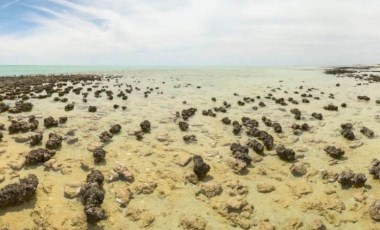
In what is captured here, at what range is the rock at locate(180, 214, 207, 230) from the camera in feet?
29.6

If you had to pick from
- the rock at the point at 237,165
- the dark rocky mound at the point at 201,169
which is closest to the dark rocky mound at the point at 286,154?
the rock at the point at 237,165

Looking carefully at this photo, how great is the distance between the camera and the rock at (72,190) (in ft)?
32.0

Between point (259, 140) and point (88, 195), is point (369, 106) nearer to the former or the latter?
point (259, 140)

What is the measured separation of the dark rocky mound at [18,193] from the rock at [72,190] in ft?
2.66

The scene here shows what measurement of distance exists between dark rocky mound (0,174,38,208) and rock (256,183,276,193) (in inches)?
252

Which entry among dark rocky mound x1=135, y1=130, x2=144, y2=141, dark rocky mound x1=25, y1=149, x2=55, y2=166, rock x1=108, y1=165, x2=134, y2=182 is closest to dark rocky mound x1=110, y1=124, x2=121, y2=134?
dark rocky mound x1=135, y1=130, x2=144, y2=141

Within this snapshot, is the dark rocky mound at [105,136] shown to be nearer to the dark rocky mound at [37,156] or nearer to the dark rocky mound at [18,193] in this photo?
the dark rocky mound at [37,156]

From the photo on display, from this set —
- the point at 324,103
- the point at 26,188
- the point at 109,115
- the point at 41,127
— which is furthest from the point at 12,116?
the point at 324,103

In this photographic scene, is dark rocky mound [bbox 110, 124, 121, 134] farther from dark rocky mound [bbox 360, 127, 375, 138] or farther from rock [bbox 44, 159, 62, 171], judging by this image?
dark rocky mound [bbox 360, 127, 375, 138]

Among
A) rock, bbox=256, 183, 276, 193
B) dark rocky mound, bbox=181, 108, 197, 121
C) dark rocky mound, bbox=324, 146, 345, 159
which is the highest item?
dark rocky mound, bbox=181, 108, 197, 121

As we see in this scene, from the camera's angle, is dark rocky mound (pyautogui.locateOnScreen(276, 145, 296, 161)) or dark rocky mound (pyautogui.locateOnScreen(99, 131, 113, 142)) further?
dark rocky mound (pyautogui.locateOnScreen(99, 131, 113, 142))

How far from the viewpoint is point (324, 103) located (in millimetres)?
23578

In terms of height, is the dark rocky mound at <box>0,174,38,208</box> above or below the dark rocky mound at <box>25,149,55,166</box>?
below

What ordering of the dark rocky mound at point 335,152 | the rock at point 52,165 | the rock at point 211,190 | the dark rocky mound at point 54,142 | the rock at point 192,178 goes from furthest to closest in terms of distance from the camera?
the dark rocky mound at point 54,142
the dark rocky mound at point 335,152
the rock at point 52,165
the rock at point 192,178
the rock at point 211,190
